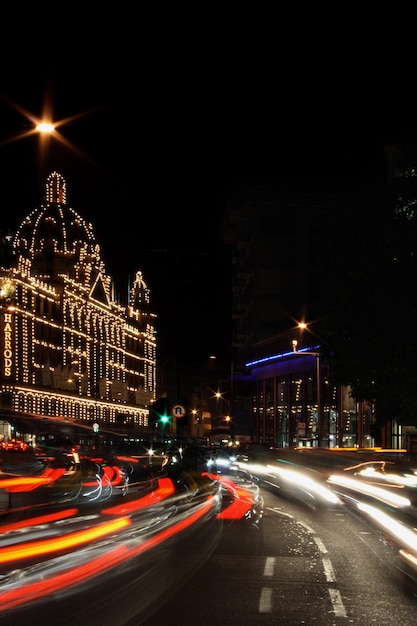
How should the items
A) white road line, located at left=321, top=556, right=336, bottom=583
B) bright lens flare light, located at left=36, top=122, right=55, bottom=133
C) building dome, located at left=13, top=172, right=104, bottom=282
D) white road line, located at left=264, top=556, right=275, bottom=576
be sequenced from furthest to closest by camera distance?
building dome, located at left=13, top=172, right=104, bottom=282
bright lens flare light, located at left=36, top=122, right=55, bottom=133
white road line, located at left=264, top=556, right=275, bottom=576
white road line, located at left=321, top=556, right=336, bottom=583

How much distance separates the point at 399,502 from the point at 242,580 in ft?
57.6

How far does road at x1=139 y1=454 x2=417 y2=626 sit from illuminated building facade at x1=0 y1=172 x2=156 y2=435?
58244mm

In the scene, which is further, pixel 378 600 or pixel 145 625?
pixel 378 600

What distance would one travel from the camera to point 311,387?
302 feet

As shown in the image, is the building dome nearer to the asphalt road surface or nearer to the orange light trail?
the asphalt road surface

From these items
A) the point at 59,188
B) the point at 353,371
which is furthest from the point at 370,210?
the point at 59,188

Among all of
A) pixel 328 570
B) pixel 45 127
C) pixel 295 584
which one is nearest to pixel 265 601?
pixel 295 584

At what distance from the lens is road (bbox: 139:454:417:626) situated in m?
10.5

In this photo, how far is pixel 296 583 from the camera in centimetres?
1302

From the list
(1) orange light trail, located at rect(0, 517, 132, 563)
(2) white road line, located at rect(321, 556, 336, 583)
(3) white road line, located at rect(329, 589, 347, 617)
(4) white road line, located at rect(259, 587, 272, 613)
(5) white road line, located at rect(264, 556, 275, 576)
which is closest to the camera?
(3) white road line, located at rect(329, 589, 347, 617)

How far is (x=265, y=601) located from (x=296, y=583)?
1621 millimetres

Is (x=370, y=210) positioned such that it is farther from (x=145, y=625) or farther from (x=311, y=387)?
(x=311, y=387)

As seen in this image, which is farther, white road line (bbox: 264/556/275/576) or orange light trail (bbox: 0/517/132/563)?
white road line (bbox: 264/556/275/576)

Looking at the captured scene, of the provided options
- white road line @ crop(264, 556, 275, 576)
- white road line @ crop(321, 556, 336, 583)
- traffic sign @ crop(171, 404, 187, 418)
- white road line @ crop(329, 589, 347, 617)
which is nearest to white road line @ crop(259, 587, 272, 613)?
white road line @ crop(329, 589, 347, 617)
